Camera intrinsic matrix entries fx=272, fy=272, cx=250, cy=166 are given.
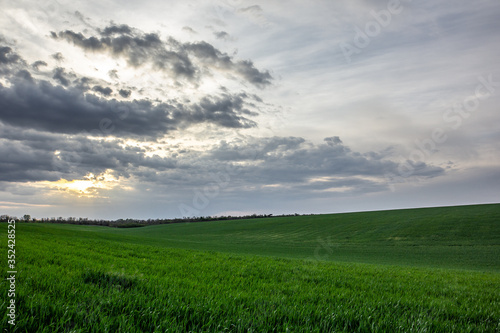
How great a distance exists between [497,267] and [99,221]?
145339mm

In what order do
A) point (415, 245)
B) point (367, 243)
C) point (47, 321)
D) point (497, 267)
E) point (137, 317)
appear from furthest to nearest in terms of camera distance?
point (367, 243) < point (415, 245) < point (497, 267) < point (137, 317) < point (47, 321)

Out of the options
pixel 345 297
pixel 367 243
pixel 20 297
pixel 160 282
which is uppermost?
pixel 20 297

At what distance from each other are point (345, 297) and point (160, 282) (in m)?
3.97

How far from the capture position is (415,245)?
47844 millimetres

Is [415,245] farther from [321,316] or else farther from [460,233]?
[321,316]

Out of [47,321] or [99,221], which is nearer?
[47,321]

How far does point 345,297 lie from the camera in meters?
5.91

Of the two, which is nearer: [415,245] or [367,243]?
[415,245]

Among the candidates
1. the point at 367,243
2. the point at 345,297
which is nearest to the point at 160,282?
the point at 345,297

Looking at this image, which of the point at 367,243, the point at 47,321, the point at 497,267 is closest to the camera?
the point at 47,321

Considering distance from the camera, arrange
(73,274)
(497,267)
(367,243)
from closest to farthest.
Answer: (73,274) → (497,267) → (367,243)

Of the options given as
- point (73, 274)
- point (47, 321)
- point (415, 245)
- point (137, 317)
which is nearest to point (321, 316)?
point (137, 317)

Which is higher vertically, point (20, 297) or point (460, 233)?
point (20, 297)

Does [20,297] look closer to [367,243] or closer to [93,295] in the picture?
[93,295]
